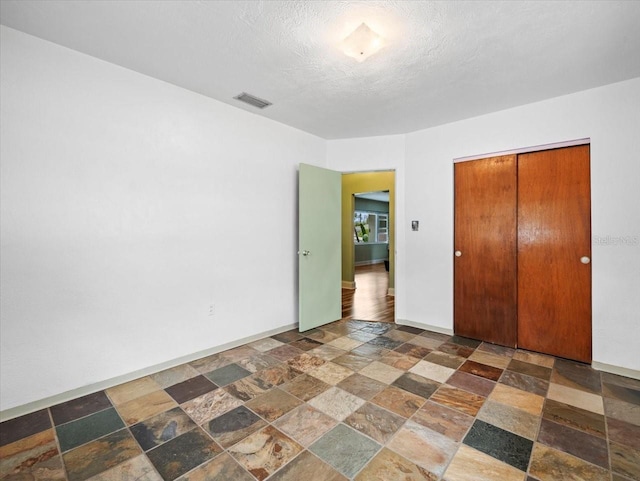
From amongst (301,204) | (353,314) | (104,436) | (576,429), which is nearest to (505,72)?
(301,204)

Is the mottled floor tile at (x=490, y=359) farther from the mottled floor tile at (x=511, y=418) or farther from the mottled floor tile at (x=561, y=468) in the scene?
the mottled floor tile at (x=561, y=468)

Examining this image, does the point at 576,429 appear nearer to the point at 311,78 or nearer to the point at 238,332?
the point at 238,332

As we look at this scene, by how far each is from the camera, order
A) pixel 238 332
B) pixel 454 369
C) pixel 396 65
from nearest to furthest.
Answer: pixel 396 65 → pixel 454 369 → pixel 238 332

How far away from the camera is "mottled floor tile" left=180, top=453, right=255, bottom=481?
5.22ft

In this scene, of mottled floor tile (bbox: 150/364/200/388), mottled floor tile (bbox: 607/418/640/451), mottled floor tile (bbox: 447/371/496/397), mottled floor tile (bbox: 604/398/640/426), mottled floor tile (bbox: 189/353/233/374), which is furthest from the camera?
mottled floor tile (bbox: 189/353/233/374)

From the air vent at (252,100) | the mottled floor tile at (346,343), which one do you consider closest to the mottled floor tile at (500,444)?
the mottled floor tile at (346,343)

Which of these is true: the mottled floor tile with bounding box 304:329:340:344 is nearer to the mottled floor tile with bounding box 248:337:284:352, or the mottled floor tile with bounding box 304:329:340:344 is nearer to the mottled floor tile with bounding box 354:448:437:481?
the mottled floor tile with bounding box 248:337:284:352

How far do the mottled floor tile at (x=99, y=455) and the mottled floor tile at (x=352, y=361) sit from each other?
67.9 inches

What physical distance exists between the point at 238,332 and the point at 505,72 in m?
3.52

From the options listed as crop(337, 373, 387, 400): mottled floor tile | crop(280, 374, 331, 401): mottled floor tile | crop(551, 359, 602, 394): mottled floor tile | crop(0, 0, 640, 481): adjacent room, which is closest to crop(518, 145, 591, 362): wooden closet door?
crop(0, 0, 640, 481): adjacent room

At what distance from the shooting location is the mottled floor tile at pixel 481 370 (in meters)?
2.72

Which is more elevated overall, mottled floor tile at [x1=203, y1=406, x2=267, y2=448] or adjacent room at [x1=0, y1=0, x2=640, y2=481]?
adjacent room at [x1=0, y1=0, x2=640, y2=481]

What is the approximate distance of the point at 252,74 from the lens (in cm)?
264

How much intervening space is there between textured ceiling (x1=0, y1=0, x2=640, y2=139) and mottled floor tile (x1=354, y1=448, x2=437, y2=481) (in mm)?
2606
